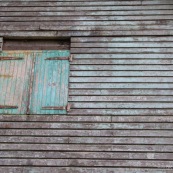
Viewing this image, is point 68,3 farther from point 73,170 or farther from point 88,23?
point 73,170

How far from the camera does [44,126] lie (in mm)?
6805

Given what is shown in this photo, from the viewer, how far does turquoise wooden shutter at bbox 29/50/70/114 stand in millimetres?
6973

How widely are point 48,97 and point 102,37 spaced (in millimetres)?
1595

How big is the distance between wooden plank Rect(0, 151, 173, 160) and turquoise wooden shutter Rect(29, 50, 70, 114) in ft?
2.50

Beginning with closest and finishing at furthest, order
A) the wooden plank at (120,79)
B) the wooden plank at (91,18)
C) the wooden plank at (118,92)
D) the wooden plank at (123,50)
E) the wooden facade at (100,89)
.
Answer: the wooden facade at (100,89)
the wooden plank at (118,92)
the wooden plank at (120,79)
the wooden plank at (123,50)
the wooden plank at (91,18)

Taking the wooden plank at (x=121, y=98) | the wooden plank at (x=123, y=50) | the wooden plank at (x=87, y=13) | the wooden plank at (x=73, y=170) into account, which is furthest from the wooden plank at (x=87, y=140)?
the wooden plank at (x=87, y=13)

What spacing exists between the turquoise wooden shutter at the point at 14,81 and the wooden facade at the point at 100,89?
175mm

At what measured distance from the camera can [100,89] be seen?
705 centimetres

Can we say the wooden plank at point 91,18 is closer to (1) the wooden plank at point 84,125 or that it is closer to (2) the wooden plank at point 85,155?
(1) the wooden plank at point 84,125

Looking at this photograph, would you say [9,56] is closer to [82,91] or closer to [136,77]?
[82,91]

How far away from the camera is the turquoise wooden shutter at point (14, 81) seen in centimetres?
701

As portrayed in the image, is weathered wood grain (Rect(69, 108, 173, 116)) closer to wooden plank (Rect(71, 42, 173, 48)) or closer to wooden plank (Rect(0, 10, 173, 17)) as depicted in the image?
wooden plank (Rect(71, 42, 173, 48))

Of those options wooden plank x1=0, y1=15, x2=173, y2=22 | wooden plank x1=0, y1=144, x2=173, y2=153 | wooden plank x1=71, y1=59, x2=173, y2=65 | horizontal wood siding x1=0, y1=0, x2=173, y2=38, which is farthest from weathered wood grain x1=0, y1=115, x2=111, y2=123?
wooden plank x1=0, y1=15, x2=173, y2=22

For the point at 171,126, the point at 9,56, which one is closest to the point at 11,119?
the point at 9,56
